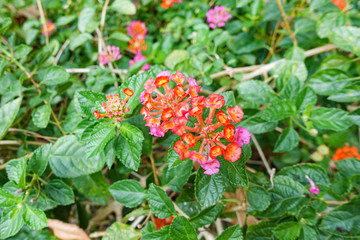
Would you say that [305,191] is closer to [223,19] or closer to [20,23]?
[223,19]

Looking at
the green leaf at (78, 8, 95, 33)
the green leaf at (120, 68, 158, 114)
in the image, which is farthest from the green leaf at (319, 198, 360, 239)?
the green leaf at (78, 8, 95, 33)

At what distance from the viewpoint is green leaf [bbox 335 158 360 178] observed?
118cm

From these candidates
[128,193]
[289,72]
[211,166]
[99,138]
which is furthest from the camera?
[289,72]

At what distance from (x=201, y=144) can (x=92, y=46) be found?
53.3 inches

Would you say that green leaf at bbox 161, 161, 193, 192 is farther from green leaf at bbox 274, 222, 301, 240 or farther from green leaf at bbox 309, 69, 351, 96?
green leaf at bbox 309, 69, 351, 96

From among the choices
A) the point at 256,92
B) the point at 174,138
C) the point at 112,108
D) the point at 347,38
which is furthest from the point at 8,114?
the point at 347,38

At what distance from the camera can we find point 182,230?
0.87 metres

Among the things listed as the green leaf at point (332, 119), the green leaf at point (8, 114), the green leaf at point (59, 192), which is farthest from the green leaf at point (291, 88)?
the green leaf at point (8, 114)

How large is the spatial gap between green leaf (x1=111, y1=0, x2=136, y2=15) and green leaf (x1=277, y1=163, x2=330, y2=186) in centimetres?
118

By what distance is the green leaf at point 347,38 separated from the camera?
1299 millimetres

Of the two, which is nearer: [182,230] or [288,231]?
[182,230]

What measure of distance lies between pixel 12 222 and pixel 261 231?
958mm

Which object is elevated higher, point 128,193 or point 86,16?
point 86,16

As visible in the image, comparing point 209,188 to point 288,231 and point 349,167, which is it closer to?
point 288,231
